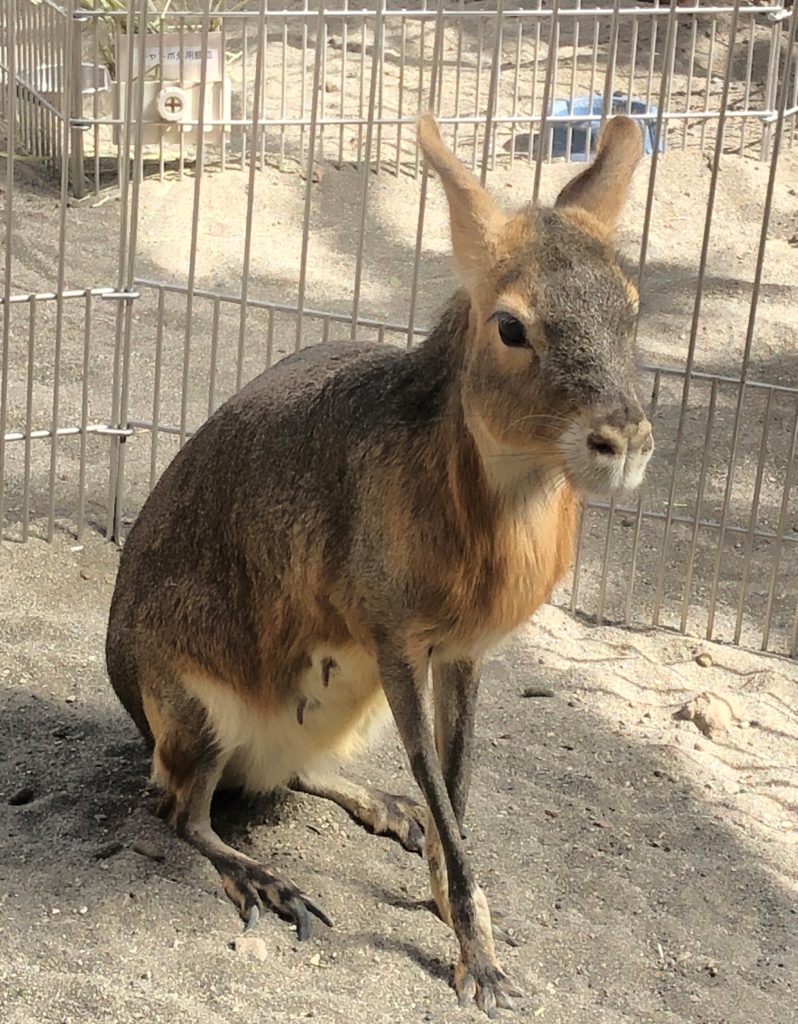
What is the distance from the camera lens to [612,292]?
9.23 feet

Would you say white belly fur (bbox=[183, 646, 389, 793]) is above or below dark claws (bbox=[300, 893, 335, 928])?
above

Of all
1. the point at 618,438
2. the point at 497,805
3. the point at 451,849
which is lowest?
the point at 497,805

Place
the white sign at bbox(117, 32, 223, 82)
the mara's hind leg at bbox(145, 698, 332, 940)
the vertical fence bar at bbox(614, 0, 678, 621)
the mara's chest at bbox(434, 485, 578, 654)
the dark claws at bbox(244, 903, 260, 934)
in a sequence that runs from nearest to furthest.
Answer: the mara's chest at bbox(434, 485, 578, 654) < the dark claws at bbox(244, 903, 260, 934) < the mara's hind leg at bbox(145, 698, 332, 940) < the vertical fence bar at bbox(614, 0, 678, 621) < the white sign at bbox(117, 32, 223, 82)

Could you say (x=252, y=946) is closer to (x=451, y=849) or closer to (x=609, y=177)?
(x=451, y=849)

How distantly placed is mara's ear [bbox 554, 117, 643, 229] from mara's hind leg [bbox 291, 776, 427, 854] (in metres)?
1.59

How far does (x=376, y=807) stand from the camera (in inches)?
154

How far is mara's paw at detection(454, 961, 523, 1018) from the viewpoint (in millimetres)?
3215

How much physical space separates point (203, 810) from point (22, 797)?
47 centimetres

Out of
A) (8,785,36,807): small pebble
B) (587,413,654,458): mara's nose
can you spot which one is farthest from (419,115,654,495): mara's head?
(8,785,36,807): small pebble

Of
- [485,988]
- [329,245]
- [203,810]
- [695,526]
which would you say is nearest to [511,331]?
[485,988]

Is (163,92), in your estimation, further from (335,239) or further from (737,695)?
(737,695)

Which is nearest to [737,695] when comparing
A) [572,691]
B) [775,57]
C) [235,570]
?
[572,691]

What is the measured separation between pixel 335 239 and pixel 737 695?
14.6 ft

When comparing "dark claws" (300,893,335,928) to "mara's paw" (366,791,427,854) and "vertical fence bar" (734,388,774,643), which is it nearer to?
"mara's paw" (366,791,427,854)
